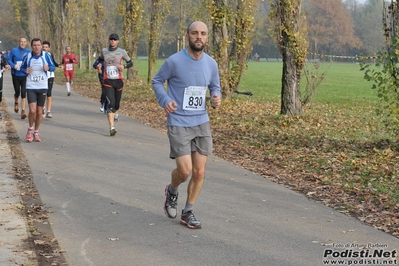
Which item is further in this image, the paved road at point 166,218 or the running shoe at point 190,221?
the running shoe at point 190,221

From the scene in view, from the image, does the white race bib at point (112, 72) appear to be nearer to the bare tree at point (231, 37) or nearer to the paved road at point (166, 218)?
the paved road at point (166, 218)

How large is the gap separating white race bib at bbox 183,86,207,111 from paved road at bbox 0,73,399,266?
1.21m

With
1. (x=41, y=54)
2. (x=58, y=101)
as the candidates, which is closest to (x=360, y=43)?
(x=58, y=101)

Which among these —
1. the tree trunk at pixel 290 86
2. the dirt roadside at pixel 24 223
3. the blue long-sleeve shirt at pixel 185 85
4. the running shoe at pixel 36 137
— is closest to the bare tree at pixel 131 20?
the tree trunk at pixel 290 86

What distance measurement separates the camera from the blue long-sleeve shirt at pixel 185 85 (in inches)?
299

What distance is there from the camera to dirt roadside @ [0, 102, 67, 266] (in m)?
6.48

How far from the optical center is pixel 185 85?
24.9 ft

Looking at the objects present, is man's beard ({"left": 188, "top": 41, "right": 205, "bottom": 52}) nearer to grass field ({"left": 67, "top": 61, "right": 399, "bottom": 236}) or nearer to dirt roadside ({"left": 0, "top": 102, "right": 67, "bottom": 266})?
dirt roadside ({"left": 0, "top": 102, "right": 67, "bottom": 266})

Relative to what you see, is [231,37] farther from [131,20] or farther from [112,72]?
[131,20]

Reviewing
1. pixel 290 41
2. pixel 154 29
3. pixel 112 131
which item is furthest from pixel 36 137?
pixel 154 29

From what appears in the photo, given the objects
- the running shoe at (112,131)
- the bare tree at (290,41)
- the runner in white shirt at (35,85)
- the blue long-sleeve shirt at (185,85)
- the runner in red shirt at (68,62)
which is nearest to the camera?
the blue long-sleeve shirt at (185,85)

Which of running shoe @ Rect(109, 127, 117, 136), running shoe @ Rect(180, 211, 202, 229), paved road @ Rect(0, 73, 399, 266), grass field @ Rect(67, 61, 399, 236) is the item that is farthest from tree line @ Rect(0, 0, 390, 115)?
running shoe @ Rect(180, 211, 202, 229)

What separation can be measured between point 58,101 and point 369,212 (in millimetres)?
18367

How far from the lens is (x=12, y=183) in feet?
32.5
